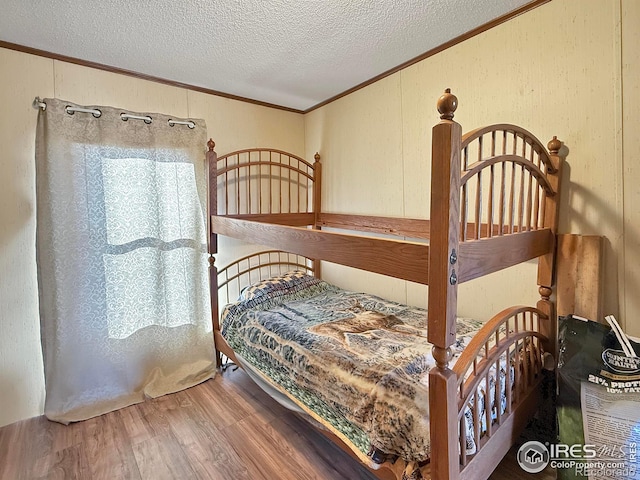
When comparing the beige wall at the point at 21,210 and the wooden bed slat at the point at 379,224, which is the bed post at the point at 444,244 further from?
the beige wall at the point at 21,210

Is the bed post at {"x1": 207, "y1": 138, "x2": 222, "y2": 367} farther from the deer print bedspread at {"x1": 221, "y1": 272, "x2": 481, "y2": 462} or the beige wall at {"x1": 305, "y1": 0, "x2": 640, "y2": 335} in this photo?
the beige wall at {"x1": 305, "y1": 0, "x2": 640, "y2": 335}

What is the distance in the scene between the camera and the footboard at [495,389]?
1.17m

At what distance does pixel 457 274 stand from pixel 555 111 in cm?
129

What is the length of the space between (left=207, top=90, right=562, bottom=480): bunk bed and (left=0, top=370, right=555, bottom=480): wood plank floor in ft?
0.83

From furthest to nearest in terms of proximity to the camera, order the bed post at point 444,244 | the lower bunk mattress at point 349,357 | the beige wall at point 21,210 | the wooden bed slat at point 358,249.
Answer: the beige wall at point 21,210 < the lower bunk mattress at point 349,357 < the wooden bed slat at point 358,249 < the bed post at point 444,244

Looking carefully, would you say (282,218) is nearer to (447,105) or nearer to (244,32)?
(244,32)

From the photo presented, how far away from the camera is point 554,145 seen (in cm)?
162

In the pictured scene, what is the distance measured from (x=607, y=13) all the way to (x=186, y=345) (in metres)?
3.19

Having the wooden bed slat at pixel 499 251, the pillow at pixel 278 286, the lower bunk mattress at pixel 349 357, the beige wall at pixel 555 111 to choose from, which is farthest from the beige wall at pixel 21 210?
the wooden bed slat at pixel 499 251

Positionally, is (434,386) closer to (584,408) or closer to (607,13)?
(584,408)

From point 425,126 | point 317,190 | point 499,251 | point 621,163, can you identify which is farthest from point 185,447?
point 621,163

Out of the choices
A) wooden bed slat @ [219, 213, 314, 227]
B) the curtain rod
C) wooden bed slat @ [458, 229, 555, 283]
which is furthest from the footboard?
the curtain rod

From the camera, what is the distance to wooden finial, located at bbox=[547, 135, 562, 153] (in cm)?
162

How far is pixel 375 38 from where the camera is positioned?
1.95m
